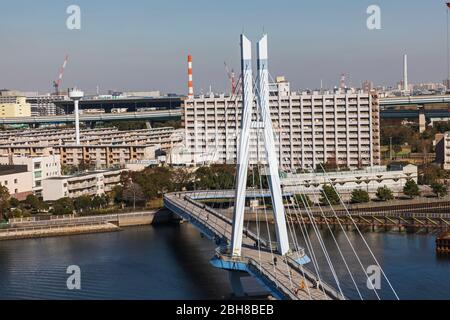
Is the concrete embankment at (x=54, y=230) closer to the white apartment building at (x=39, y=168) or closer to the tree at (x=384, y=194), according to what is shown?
the white apartment building at (x=39, y=168)

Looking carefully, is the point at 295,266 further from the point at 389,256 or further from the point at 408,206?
the point at 408,206

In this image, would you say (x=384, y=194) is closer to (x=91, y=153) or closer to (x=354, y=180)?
(x=354, y=180)

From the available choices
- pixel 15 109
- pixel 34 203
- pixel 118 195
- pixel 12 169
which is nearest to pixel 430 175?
pixel 118 195

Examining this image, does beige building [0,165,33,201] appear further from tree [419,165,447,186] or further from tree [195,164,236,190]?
tree [419,165,447,186]

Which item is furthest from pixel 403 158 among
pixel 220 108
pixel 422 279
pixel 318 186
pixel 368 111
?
pixel 422 279

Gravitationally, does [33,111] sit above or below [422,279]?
above

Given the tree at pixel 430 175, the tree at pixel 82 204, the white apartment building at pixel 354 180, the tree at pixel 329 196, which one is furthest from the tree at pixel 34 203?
the tree at pixel 430 175
